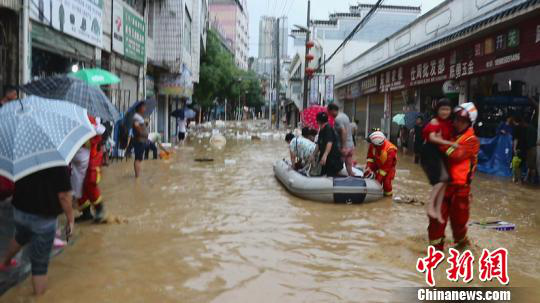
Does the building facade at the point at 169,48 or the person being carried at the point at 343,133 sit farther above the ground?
the building facade at the point at 169,48

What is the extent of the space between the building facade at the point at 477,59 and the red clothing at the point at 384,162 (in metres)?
4.28

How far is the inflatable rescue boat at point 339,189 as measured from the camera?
8.97 metres

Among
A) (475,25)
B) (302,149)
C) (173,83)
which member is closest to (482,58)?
(475,25)

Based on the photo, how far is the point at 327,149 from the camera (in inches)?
364

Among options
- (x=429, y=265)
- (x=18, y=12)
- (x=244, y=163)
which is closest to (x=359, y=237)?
(x=429, y=265)

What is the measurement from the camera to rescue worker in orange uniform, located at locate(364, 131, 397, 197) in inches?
374

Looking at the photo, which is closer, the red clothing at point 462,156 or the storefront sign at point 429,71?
the red clothing at point 462,156

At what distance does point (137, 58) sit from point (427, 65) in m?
9.95

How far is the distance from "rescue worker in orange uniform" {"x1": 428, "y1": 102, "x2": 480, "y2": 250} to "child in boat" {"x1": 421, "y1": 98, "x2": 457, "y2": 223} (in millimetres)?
67

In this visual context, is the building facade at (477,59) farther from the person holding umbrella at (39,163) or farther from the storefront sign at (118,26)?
the person holding umbrella at (39,163)

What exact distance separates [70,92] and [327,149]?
463 centimetres

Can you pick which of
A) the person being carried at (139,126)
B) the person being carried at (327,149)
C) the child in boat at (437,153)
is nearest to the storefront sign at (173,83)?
the person being carried at (139,126)

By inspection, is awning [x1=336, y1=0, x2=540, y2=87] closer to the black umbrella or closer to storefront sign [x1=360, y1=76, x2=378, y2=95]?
storefront sign [x1=360, y1=76, x2=378, y2=95]

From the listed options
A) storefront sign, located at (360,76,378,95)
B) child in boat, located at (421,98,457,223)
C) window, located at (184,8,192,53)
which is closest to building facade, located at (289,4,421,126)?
storefront sign, located at (360,76,378,95)
